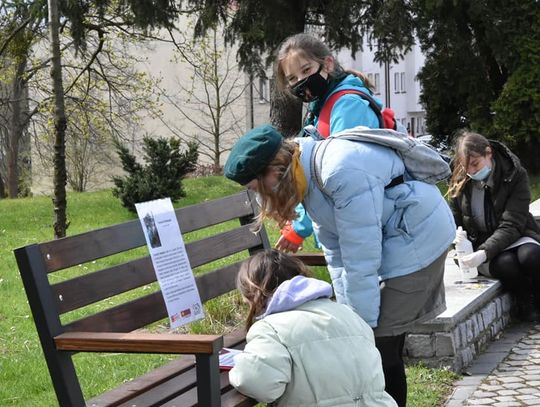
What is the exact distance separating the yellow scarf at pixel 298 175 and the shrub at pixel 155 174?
11.2 meters

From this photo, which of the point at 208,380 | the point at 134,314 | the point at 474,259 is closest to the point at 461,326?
the point at 474,259

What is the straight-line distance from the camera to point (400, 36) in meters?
14.8

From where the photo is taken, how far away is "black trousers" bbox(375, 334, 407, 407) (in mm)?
3576

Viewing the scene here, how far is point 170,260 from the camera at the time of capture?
406 cm

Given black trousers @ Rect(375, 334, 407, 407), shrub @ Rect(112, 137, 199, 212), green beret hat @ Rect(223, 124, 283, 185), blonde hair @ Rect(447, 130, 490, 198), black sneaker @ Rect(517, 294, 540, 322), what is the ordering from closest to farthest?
green beret hat @ Rect(223, 124, 283, 185) < black trousers @ Rect(375, 334, 407, 407) < blonde hair @ Rect(447, 130, 490, 198) < black sneaker @ Rect(517, 294, 540, 322) < shrub @ Rect(112, 137, 199, 212)

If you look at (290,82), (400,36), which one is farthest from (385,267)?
(400,36)

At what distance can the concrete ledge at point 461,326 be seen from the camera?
209 inches

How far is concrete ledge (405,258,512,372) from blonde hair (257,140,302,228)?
88.6 inches

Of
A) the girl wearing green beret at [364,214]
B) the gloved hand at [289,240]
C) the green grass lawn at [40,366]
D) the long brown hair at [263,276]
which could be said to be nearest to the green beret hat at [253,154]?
the girl wearing green beret at [364,214]

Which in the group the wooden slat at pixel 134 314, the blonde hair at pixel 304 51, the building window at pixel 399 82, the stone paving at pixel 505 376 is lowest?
the building window at pixel 399 82

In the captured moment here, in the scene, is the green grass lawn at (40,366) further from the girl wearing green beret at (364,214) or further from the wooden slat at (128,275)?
the girl wearing green beret at (364,214)

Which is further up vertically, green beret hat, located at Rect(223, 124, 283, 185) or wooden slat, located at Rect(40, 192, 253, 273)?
green beret hat, located at Rect(223, 124, 283, 185)

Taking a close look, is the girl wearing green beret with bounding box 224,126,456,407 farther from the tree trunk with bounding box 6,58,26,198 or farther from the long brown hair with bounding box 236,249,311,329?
the tree trunk with bounding box 6,58,26,198

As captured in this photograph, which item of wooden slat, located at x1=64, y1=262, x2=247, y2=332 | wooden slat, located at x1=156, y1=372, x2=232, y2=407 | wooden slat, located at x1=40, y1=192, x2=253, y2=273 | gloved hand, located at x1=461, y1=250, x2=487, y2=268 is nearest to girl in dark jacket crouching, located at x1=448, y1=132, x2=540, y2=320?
gloved hand, located at x1=461, y1=250, x2=487, y2=268
